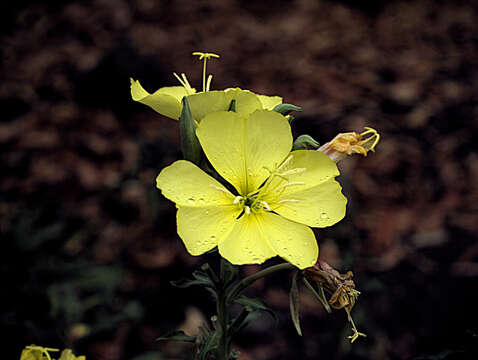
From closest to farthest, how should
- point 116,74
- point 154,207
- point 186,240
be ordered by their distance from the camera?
1. point 186,240
2. point 154,207
3. point 116,74

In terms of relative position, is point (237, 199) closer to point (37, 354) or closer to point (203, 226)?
point (203, 226)

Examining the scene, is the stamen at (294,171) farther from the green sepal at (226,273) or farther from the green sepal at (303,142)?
the green sepal at (226,273)

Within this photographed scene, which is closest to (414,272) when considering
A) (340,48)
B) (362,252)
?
(362,252)

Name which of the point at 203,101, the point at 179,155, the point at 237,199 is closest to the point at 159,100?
the point at 203,101

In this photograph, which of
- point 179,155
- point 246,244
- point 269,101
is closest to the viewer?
point 246,244

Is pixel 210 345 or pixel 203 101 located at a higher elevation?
pixel 203 101

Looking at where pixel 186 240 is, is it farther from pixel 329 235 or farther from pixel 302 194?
pixel 329 235
